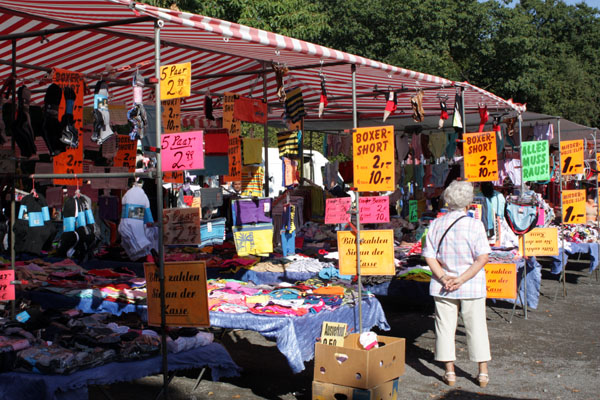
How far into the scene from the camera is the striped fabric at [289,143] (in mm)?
8719

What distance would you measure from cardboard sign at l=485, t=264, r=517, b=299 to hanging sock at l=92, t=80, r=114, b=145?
4.32 m

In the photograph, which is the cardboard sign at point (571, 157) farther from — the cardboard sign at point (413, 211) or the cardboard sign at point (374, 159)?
the cardboard sign at point (374, 159)

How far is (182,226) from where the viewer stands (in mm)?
5316

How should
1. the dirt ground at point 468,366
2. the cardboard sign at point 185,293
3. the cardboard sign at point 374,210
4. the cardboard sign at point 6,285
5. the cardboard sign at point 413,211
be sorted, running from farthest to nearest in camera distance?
the cardboard sign at point 413,211, the cardboard sign at point 374,210, the dirt ground at point 468,366, the cardboard sign at point 6,285, the cardboard sign at point 185,293

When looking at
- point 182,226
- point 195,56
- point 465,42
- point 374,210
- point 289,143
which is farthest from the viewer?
point 465,42

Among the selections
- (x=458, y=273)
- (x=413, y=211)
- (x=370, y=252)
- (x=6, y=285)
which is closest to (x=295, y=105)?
(x=370, y=252)

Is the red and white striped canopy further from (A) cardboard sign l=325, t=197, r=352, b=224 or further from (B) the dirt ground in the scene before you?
(B) the dirt ground

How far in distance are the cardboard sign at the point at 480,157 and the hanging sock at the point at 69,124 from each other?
4235 mm

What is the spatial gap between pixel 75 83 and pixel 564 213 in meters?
7.73

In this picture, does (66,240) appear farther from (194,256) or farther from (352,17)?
(352,17)

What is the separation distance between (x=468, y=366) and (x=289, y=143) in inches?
156

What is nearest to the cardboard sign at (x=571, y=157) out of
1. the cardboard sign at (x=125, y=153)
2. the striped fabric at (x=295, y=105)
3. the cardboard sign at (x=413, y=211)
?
the cardboard sign at (x=413, y=211)

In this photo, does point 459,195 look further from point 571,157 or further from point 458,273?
point 571,157

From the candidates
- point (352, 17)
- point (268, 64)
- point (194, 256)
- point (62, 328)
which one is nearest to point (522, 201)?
point (268, 64)
